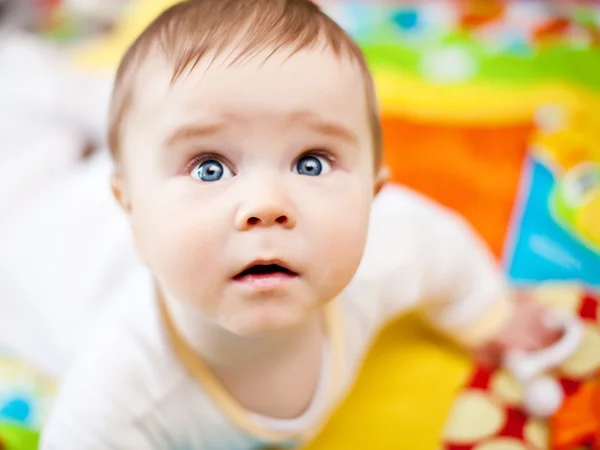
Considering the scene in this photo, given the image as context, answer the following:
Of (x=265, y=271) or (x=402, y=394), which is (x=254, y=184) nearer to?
(x=265, y=271)

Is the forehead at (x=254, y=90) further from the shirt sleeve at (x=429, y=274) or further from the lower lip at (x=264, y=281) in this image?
the shirt sleeve at (x=429, y=274)

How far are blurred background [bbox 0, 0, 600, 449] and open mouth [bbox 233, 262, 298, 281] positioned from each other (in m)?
0.39

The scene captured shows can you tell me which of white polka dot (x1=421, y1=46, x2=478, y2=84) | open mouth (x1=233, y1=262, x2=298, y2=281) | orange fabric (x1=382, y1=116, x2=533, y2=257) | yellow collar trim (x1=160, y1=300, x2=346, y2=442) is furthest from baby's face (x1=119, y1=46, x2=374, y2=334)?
white polka dot (x1=421, y1=46, x2=478, y2=84)

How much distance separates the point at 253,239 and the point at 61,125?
737 mm

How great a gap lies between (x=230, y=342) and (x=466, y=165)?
1.92 feet

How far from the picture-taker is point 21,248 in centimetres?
84

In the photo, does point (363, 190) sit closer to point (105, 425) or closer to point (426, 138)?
point (105, 425)

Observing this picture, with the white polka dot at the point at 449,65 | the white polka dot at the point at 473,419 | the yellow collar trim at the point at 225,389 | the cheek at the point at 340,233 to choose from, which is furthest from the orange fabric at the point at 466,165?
the cheek at the point at 340,233

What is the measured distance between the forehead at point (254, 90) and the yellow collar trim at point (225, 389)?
194 mm

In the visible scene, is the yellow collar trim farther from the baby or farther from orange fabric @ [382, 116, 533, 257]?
orange fabric @ [382, 116, 533, 257]

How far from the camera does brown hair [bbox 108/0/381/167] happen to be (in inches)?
16.4

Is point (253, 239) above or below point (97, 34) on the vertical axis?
below

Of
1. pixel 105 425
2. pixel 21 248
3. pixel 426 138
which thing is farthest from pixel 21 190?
pixel 426 138

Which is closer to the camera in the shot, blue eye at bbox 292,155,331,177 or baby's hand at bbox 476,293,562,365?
blue eye at bbox 292,155,331,177
